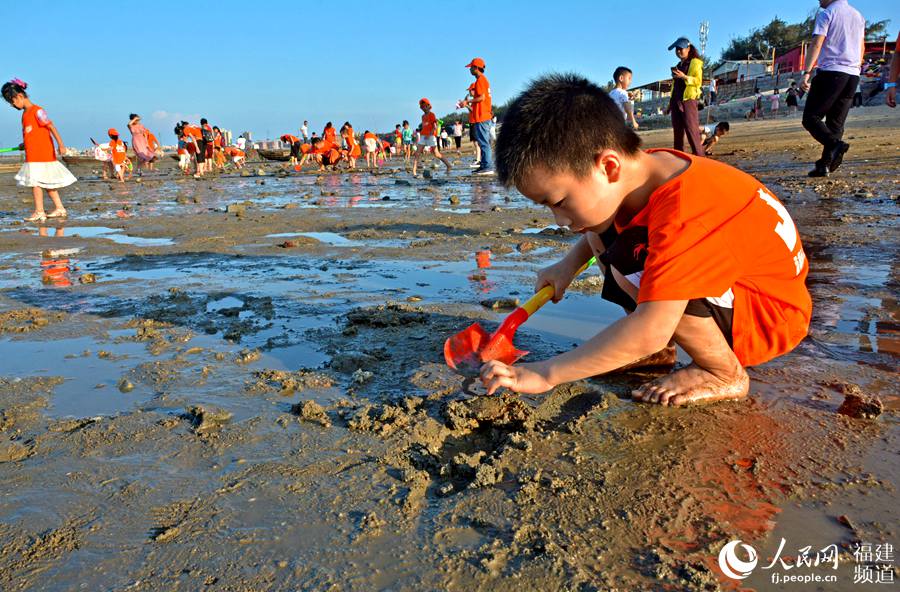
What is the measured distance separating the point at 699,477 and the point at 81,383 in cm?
204

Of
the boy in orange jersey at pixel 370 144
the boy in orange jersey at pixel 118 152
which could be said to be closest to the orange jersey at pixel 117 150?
the boy in orange jersey at pixel 118 152

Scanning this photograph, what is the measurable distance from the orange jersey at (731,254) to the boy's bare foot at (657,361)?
0.35 meters

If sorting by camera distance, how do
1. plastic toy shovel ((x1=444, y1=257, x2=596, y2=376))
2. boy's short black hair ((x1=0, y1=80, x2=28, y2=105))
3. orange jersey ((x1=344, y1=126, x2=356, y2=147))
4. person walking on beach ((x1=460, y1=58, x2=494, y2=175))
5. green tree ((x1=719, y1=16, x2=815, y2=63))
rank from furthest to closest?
green tree ((x1=719, y1=16, x2=815, y2=63)) → orange jersey ((x1=344, y1=126, x2=356, y2=147)) → person walking on beach ((x1=460, y1=58, x2=494, y2=175)) → boy's short black hair ((x1=0, y1=80, x2=28, y2=105)) → plastic toy shovel ((x1=444, y1=257, x2=596, y2=376))

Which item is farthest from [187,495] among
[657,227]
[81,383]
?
[657,227]

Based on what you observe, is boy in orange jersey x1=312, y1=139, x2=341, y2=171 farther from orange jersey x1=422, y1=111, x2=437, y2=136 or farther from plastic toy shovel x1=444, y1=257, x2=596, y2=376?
plastic toy shovel x1=444, y1=257, x2=596, y2=376

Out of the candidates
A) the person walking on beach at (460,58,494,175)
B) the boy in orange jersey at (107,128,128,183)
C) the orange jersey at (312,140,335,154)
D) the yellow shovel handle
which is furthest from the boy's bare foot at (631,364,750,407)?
the orange jersey at (312,140,335,154)

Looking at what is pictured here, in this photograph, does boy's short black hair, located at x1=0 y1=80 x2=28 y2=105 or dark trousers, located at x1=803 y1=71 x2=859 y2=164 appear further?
boy's short black hair, located at x1=0 y1=80 x2=28 y2=105

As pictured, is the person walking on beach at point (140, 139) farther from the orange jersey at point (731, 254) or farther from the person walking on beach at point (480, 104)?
the orange jersey at point (731, 254)

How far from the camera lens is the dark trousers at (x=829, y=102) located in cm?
609

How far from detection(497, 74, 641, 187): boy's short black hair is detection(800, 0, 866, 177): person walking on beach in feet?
17.6

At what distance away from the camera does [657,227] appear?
1.68 meters

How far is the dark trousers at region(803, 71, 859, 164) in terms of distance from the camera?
240 inches

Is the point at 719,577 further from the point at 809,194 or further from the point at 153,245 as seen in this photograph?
the point at 809,194

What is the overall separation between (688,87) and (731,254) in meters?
7.10
